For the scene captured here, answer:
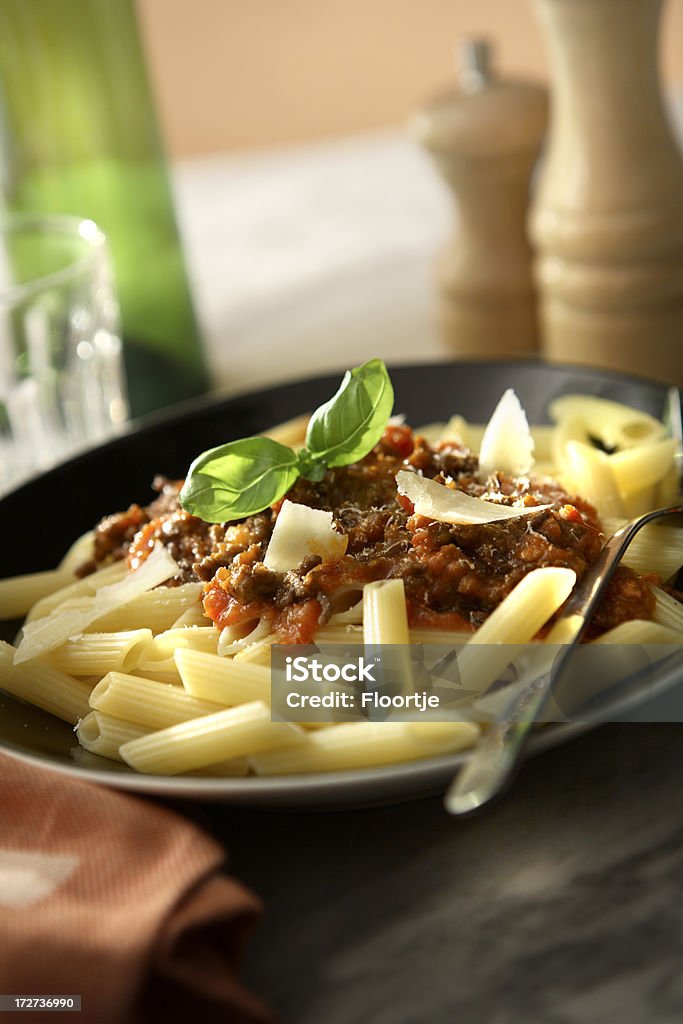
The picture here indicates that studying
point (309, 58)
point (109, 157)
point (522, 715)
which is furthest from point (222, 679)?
point (309, 58)

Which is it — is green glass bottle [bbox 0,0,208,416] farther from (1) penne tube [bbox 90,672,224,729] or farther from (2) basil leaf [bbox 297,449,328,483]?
(1) penne tube [bbox 90,672,224,729]

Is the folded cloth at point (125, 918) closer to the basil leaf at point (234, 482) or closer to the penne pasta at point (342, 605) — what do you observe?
the penne pasta at point (342, 605)

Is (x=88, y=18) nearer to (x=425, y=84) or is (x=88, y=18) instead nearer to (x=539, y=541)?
(x=539, y=541)

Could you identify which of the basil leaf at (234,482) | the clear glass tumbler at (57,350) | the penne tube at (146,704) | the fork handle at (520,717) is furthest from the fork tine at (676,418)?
the clear glass tumbler at (57,350)

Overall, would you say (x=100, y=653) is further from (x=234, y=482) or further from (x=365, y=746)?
(x=365, y=746)

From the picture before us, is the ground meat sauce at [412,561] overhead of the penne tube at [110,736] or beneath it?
overhead

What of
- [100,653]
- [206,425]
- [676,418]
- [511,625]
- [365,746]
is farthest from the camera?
[206,425]
